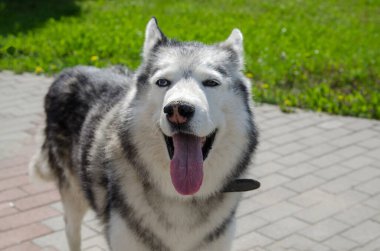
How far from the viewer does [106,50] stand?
9.34 meters

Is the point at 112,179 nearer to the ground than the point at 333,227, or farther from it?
farther from it

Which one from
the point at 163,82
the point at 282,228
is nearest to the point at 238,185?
the point at 163,82

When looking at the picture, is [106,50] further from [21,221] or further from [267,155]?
[21,221]

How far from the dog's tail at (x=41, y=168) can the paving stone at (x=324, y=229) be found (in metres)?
2.01

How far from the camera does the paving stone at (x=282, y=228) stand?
15.6 feet

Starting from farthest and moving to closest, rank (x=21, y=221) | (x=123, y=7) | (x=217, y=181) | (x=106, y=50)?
(x=123, y=7), (x=106, y=50), (x=21, y=221), (x=217, y=181)

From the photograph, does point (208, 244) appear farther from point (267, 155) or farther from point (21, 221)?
point (267, 155)

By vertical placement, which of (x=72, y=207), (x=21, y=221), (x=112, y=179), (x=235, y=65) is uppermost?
(x=235, y=65)

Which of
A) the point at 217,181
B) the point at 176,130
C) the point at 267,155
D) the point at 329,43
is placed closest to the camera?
the point at 176,130

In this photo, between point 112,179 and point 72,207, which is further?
point 72,207

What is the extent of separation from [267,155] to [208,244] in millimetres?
2871

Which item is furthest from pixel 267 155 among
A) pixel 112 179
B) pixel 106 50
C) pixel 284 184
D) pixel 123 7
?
pixel 123 7

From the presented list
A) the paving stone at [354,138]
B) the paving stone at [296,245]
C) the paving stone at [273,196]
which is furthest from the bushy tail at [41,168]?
the paving stone at [354,138]

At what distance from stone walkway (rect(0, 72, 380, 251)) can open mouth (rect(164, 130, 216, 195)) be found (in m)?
0.65
